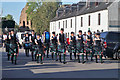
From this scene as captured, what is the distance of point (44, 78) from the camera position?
35.1ft

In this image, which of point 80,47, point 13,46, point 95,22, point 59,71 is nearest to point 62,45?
point 80,47

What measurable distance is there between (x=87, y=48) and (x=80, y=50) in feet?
3.33

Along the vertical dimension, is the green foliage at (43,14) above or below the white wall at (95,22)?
above

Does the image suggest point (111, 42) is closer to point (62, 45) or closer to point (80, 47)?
point (80, 47)

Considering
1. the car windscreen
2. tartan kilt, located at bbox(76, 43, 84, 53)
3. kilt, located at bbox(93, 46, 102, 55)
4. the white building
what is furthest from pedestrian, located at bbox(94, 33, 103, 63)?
the white building

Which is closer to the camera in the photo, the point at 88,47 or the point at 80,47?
the point at 80,47

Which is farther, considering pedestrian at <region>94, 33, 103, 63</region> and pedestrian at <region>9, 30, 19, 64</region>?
pedestrian at <region>94, 33, 103, 63</region>

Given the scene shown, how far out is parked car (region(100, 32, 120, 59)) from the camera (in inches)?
750

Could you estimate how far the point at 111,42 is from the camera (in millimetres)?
19406

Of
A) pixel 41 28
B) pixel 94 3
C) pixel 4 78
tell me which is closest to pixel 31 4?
pixel 41 28

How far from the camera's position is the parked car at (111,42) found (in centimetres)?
1906

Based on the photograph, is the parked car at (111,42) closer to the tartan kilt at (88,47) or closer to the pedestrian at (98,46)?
the tartan kilt at (88,47)

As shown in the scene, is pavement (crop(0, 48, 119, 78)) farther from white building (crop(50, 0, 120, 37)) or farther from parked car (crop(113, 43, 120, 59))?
white building (crop(50, 0, 120, 37))

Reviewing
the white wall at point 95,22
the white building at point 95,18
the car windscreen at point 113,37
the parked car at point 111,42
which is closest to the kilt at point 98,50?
the parked car at point 111,42
